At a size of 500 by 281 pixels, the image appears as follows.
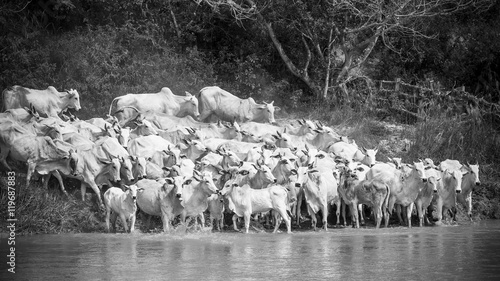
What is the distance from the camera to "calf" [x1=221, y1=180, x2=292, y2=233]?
20750mm

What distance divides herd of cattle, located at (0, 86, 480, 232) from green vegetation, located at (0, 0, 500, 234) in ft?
9.42

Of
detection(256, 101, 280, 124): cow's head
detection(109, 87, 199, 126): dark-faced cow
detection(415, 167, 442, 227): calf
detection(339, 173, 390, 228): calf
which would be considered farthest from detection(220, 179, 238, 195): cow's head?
detection(256, 101, 280, 124): cow's head

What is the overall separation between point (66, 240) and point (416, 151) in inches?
424

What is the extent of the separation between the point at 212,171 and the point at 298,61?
9.60 metres

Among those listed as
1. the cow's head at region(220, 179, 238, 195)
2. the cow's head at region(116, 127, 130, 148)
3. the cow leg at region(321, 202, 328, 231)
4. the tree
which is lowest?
the cow leg at region(321, 202, 328, 231)

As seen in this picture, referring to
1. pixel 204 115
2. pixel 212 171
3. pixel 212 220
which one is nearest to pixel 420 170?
pixel 212 171

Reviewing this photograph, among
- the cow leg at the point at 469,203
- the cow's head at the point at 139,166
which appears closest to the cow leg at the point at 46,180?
the cow's head at the point at 139,166

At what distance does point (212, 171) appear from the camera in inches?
899

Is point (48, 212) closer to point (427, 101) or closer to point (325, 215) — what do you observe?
point (325, 215)

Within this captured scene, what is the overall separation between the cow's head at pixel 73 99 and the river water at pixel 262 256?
24.6 ft

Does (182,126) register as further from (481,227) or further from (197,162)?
(481,227)

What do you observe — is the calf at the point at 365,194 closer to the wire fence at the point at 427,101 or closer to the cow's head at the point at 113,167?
the cow's head at the point at 113,167

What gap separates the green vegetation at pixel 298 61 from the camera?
2873 cm

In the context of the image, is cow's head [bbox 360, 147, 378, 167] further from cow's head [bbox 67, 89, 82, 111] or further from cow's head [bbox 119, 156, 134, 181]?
cow's head [bbox 67, 89, 82, 111]
